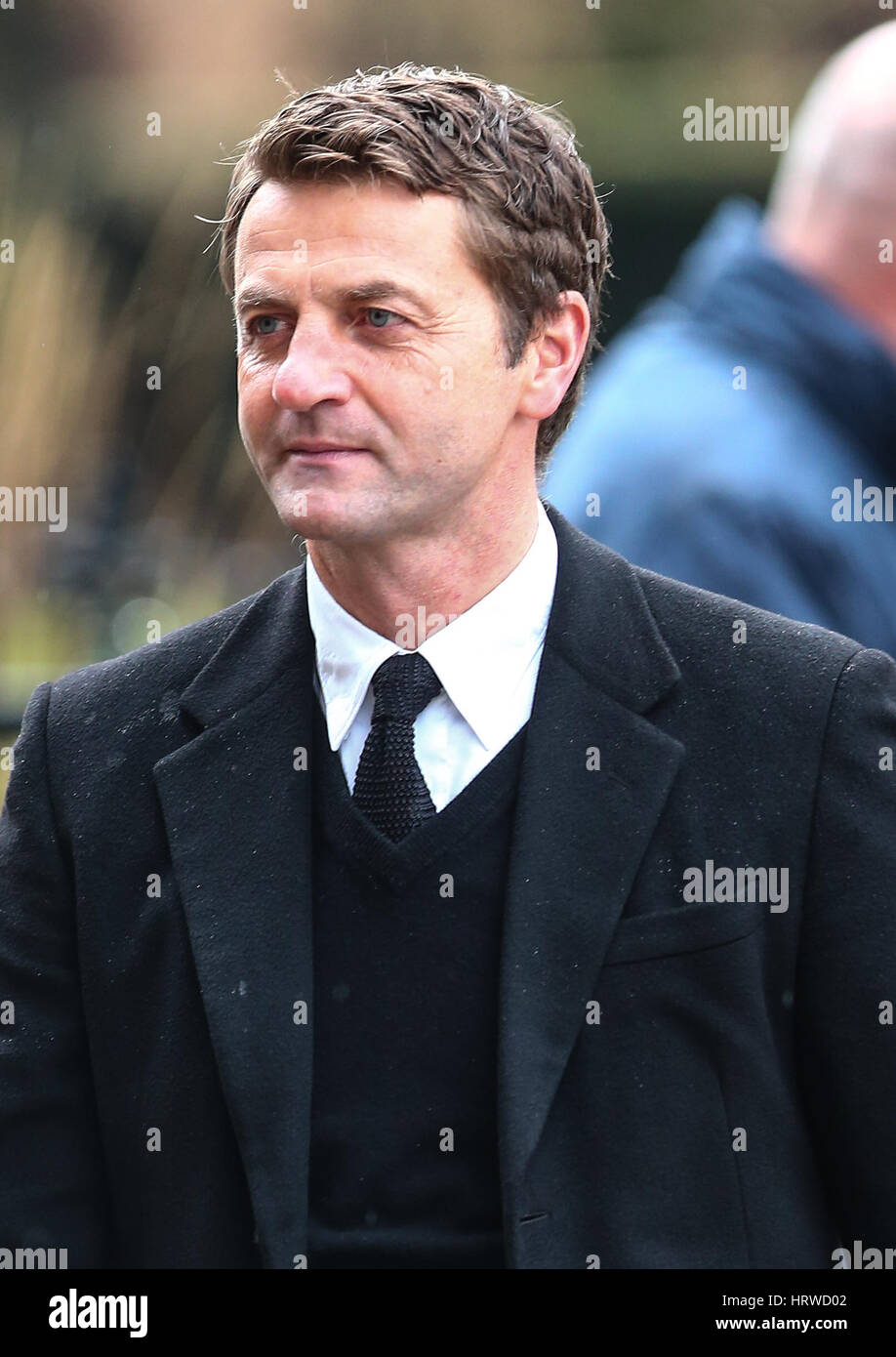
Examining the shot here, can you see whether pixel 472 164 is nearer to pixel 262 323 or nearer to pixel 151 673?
pixel 262 323

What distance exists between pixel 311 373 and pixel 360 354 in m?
0.07

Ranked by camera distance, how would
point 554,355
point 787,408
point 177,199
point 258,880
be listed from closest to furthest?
1. point 258,880
2. point 554,355
3. point 787,408
4. point 177,199

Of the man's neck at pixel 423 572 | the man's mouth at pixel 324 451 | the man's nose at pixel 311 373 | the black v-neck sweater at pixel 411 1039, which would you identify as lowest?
the black v-neck sweater at pixel 411 1039

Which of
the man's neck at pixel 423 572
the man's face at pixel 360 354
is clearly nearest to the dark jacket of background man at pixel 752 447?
the man's neck at pixel 423 572

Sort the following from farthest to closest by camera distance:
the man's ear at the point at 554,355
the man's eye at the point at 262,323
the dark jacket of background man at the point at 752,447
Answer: the dark jacket of background man at the point at 752,447
the man's ear at the point at 554,355
the man's eye at the point at 262,323

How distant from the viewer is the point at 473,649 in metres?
2.44

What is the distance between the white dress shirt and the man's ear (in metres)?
Result: 0.17

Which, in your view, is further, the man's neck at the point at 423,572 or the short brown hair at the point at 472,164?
the man's neck at the point at 423,572

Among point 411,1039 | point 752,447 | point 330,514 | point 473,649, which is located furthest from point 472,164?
point 752,447

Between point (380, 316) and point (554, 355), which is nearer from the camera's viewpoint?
point (380, 316)

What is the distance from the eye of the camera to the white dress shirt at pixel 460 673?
2422 mm

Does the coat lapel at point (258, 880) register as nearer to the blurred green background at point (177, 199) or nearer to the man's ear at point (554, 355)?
the man's ear at point (554, 355)

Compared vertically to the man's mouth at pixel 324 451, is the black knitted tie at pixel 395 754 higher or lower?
lower

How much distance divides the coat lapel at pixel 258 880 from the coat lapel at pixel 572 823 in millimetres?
261
